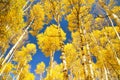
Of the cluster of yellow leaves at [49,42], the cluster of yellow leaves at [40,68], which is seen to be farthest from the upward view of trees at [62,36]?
the cluster of yellow leaves at [40,68]

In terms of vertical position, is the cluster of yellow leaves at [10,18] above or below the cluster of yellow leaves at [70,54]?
above

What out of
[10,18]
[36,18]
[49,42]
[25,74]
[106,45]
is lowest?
[25,74]

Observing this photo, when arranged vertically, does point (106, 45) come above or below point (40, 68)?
above

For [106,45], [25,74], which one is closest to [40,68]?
[25,74]

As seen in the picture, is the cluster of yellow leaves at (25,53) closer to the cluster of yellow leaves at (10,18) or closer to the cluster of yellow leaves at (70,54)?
the cluster of yellow leaves at (70,54)

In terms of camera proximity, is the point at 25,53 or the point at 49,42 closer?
the point at 49,42

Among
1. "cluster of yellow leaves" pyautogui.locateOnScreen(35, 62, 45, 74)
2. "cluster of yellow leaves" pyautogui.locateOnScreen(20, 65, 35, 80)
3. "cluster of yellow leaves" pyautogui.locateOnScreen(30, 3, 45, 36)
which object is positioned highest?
"cluster of yellow leaves" pyautogui.locateOnScreen(30, 3, 45, 36)

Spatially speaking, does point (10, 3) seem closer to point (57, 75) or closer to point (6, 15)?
point (6, 15)

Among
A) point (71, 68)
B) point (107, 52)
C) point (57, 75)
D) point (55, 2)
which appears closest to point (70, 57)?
point (71, 68)

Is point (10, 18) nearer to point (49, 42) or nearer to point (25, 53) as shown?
point (49, 42)

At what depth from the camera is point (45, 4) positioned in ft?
43.9

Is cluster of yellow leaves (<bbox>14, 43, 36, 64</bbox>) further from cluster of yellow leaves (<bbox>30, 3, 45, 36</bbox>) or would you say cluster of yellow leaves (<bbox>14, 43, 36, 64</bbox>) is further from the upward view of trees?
cluster of yellow leaves (<bbox>30, 3, 45, 36</bbox>)

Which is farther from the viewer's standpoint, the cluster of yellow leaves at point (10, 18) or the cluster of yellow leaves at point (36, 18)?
the cluster of yellow leaves at point (36, 18)

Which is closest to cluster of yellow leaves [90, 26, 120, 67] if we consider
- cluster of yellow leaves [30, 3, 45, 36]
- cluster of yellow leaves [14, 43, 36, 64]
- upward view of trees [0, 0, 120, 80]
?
upward view of trees [0, 0, 120, 80]
